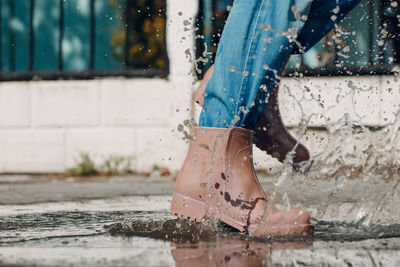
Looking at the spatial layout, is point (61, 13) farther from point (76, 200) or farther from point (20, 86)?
point (76, 200)

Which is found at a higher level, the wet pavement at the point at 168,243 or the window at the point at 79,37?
the window at the point at 79,37

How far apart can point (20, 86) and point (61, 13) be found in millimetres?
801

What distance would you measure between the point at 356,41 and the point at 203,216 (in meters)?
4.09

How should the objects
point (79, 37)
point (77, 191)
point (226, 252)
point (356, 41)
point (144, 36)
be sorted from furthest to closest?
point (79, 37), point (144, 36), point (356, 41), point (77, 191), point (226, 252)

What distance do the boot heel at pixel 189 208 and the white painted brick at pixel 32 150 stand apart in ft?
12.5

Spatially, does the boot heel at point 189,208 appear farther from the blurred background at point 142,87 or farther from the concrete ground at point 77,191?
the blurred background at point 142,87

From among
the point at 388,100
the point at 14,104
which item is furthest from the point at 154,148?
the point at 388,100

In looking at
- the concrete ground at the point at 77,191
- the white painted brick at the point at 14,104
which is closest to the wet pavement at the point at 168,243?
the concrete ground at the point at 77,191

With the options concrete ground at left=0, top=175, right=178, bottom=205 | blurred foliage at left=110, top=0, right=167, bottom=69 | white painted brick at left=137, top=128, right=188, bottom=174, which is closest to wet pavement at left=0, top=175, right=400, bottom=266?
concrete ground at left=0, top=175, right=178, bottom=205

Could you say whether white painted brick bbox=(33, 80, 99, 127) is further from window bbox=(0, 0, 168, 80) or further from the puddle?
the puddle

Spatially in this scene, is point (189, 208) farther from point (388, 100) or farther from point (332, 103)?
point (388, 100)

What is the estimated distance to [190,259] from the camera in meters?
1.55

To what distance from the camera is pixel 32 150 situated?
5.90 metres

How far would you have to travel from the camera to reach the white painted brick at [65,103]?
587 cm
